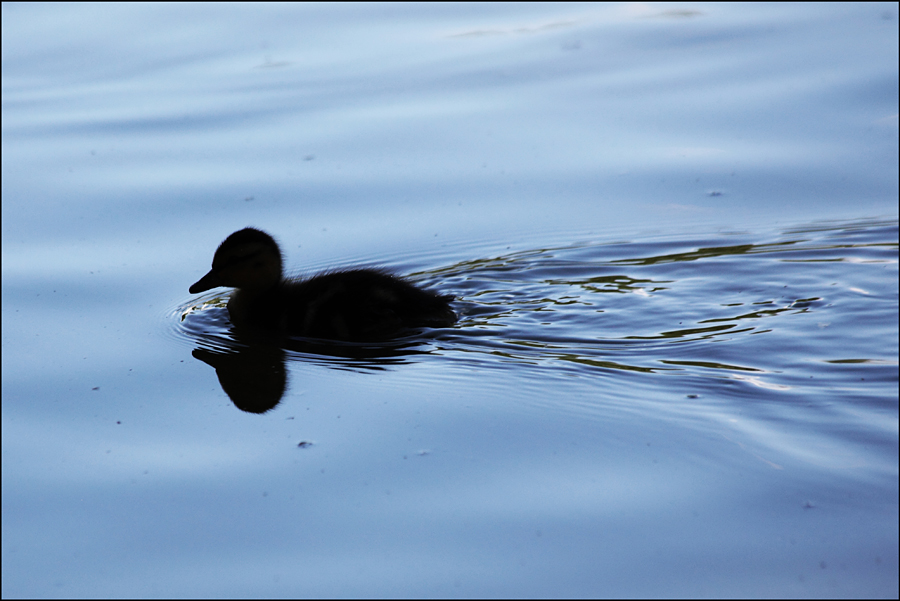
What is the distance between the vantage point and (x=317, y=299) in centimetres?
507

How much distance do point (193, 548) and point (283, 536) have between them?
10.8 inches

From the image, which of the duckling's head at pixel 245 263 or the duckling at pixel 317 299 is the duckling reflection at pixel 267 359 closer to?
the duckling at pixel 317 299

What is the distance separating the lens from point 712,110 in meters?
7.75

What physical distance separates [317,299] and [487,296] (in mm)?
922

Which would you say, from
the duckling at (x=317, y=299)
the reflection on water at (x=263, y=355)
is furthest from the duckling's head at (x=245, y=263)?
the reflection on water at (x=263, y=355)

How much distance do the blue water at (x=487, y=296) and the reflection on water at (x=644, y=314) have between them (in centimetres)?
3

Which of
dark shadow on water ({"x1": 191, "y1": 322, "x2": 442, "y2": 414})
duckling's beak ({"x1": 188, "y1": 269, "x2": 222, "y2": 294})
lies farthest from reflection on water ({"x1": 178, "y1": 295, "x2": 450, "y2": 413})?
duckling's beak ({"x1": 188, "y1": 269, "x2": 222, "y2": 294})

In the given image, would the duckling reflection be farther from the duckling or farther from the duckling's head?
the duckling's head

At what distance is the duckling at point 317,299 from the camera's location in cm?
500

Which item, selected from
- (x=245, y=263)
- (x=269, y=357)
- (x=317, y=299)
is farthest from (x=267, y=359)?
(x=245, y=263)

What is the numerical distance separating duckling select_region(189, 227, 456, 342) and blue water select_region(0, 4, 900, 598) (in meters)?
0.16

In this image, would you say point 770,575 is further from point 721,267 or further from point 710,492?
point 721,267

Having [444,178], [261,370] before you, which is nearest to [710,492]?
[261,370]

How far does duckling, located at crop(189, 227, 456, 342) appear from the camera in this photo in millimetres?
5004
